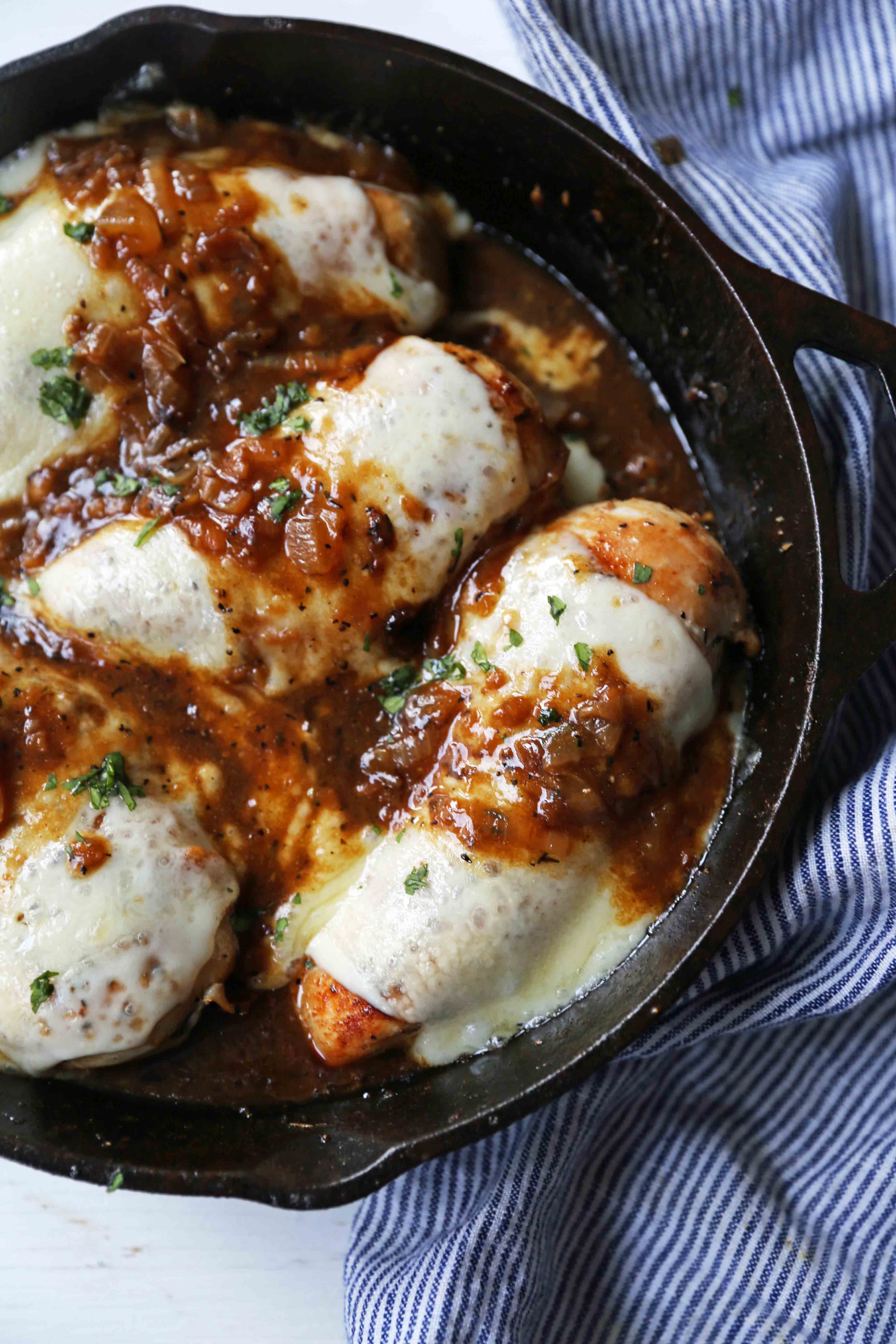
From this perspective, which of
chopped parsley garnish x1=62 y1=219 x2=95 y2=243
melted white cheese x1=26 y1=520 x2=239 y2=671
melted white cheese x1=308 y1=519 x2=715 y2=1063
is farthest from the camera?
chopped parsley garnish x1=62 y1=219 x2=95 y2=243

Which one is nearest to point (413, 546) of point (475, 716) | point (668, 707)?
point (475, 716)

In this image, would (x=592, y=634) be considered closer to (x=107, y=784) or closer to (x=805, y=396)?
(x=805, y=396)

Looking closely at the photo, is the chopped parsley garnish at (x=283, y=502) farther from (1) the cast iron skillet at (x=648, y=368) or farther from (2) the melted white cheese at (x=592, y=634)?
(1) the cast iron skillet at (x=648, y=368)

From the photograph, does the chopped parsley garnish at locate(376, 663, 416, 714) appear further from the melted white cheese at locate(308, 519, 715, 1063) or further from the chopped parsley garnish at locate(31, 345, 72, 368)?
the chopped parsley garnish at locate(31, 345, 72, 368)

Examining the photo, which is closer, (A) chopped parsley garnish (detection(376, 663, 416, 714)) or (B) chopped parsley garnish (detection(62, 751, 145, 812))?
(B) chopped parsley garnish (detection(62, 751, 145, 812))

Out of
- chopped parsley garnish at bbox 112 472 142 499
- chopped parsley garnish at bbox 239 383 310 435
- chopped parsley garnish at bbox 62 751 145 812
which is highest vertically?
chopped parsley garnish at bbox 239 383 310 435

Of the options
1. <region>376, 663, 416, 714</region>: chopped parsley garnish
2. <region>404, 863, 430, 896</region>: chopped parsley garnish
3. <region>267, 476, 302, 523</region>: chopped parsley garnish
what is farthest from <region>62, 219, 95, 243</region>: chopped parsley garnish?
<region>404, 863, 430, 896</region>: chopped parsley garnish
